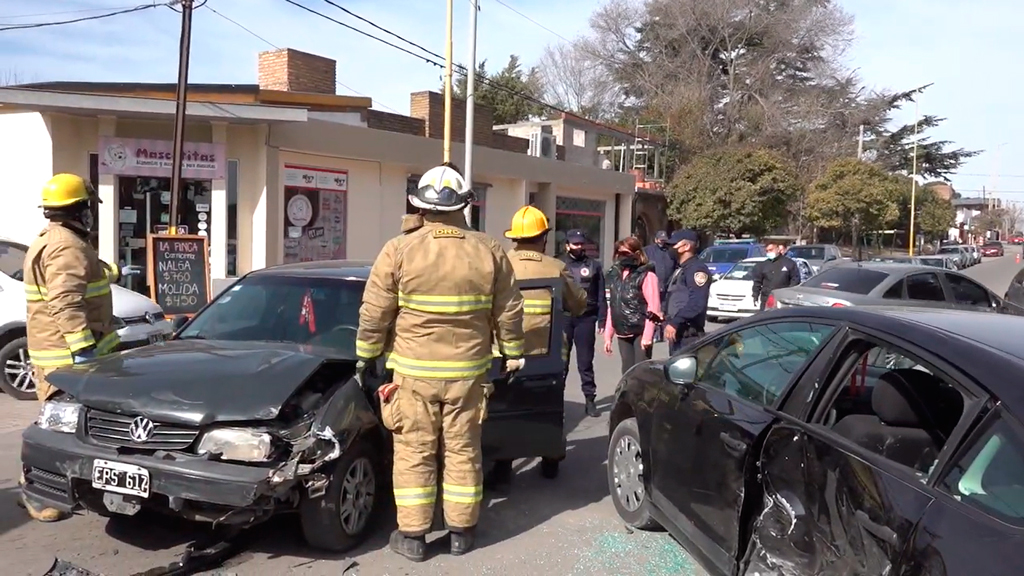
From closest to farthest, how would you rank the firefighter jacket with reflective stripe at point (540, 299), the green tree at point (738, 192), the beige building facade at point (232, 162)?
1. the firefighter jacket with reflective stripe at point (540, 299)
2. the beige building facade at point (232, 162)
3. the green tree at point (738, 192)

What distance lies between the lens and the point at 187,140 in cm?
1495

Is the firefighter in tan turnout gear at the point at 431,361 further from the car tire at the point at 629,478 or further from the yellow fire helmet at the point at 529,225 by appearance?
the yellow fire helmet at the point at 529,225

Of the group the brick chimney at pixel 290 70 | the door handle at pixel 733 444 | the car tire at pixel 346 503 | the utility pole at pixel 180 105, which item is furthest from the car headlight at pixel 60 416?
the brick chimney at pixel 290 70

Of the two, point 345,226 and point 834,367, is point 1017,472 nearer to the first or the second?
point 834,367

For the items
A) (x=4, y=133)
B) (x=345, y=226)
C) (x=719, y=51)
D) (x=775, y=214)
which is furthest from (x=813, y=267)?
(x=719, y=51)

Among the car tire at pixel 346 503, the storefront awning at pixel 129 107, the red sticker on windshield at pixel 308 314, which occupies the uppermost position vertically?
the storefront awning at pixel 129 107

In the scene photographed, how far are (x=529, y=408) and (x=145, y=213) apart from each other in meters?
11.8

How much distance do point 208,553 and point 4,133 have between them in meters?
13.1

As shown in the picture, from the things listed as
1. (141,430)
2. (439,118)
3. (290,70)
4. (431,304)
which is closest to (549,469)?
(431,304)

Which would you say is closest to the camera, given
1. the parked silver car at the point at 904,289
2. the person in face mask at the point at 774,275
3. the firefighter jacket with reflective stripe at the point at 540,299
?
the firefighter jacket with reflective stripe at the point at 540,299

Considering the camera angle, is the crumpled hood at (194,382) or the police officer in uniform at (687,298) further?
the police officer in uniform at (687,298)

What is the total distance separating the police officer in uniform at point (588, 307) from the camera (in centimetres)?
758

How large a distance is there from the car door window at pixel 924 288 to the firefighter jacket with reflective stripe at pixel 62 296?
10084 millimetres

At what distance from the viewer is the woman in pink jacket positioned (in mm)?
7348
